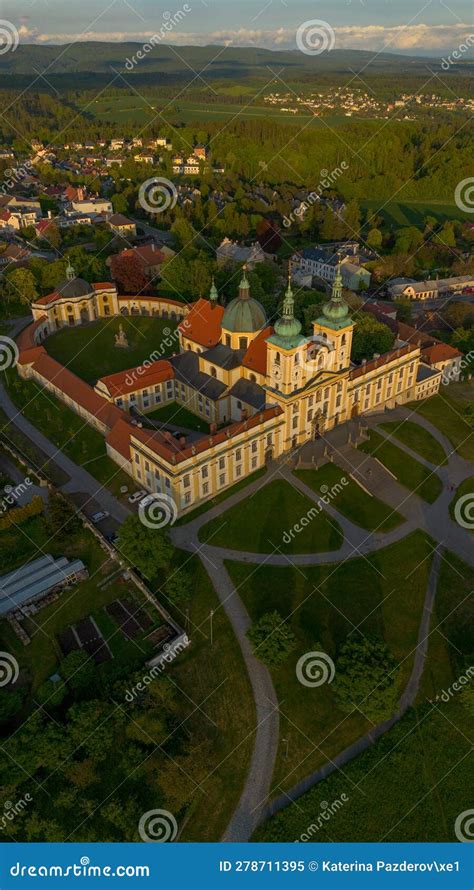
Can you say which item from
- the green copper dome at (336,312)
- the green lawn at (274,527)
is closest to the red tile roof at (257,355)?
the green copper dome at (336,312)

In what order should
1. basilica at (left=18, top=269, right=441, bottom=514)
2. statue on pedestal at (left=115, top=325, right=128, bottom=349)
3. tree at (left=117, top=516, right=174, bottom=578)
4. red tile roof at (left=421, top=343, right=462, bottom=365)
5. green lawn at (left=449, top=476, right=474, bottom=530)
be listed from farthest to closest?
statue on pedestal at (left=115, top=325, right=128, bottom=349)
red tile roof at (left=421, top=343, right=462, bottom=365)
green lawn at (left=449, top=476, right=474, bottom=530)
basilica at (left=18, top=269, right=441, bottom=514)
tree at (left=117, top=516, right=174, bottom=578)

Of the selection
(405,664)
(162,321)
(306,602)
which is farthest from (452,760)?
(162,321)

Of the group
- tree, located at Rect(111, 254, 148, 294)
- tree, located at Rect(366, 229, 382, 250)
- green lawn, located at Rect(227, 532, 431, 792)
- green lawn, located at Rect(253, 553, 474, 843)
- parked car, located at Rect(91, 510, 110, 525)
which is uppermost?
tree, located at Rect(366, 229, 382, 250)

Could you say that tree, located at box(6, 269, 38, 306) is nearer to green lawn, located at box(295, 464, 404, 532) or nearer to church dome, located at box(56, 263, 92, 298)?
church dome, located at box(56, 263, 92, 298)

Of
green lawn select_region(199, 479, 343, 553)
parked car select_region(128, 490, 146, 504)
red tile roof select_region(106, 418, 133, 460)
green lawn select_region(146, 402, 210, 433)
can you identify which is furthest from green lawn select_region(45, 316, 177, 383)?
green lawn select_region(199, 479, 343, 553)

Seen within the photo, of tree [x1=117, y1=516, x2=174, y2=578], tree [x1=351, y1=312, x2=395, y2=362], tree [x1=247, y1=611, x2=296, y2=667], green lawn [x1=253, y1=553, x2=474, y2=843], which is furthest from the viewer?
tree [x1=351, y1=312, x2=395, y2=362]

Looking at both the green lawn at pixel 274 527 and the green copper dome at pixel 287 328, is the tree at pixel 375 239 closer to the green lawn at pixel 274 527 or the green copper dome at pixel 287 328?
the green copper dome at pixel 287 328

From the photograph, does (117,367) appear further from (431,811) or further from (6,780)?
(431,811)

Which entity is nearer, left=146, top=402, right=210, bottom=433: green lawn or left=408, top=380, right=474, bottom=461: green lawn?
left=408, top=380, right=474, bottom=461: green lawn
